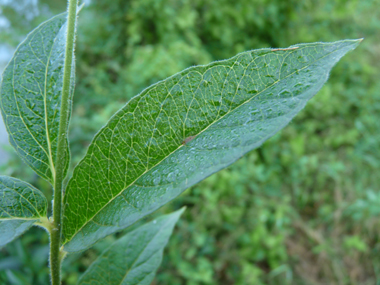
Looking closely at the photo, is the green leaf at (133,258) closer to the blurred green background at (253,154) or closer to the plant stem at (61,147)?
the plant stem at (61,147)

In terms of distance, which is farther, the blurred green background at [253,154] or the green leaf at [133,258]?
the blurred green background at [253,154]

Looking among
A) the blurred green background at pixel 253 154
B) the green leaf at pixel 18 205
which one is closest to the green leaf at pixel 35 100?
the green leaf at pixel 18 205

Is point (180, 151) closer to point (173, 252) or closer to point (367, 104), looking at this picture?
point (173, 252)

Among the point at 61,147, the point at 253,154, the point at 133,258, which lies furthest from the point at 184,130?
the point at 253,154

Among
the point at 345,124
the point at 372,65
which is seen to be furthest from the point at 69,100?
the point at 372,65

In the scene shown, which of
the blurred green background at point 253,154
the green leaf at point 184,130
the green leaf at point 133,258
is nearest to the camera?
the green leaf at point 184,130

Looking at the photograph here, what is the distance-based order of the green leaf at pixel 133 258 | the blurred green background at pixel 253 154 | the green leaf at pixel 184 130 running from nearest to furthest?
the green leaf at pixel 184 130
the green leaf at pixel 133 258
the blurred green background at pixel 253 154

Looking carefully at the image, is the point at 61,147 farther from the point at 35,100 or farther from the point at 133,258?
the point at 133,258
